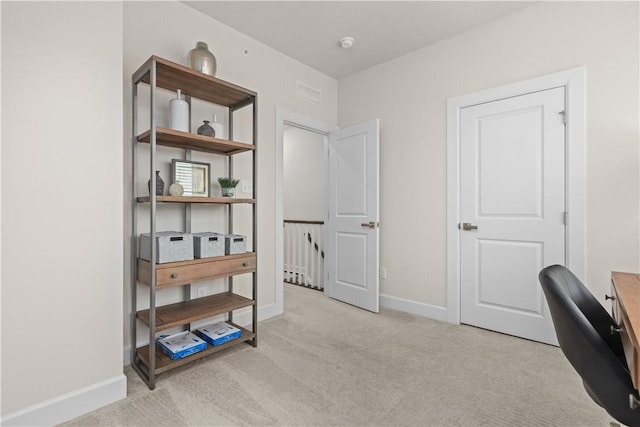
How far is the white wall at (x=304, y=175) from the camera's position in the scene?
4926 mm

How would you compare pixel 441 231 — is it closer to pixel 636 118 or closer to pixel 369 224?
pixel 369 224

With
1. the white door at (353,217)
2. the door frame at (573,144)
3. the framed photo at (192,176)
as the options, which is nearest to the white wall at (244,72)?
the framed photo at (192,176)

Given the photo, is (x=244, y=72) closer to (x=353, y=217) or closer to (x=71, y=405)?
(x=353, y=217)

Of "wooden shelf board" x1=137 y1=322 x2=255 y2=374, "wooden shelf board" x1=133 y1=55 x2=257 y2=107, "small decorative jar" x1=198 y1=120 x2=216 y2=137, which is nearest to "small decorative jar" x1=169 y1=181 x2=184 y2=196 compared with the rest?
"small decorative jar" x1=198 y1=120 x2=216 y2=137

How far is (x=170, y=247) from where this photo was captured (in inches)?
76.7

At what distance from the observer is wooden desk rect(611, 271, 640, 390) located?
0.92 m

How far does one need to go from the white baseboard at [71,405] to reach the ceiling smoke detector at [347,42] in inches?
122

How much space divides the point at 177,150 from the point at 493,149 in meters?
2.61

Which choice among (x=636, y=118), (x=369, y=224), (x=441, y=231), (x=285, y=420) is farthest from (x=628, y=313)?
(x=369, y=224)

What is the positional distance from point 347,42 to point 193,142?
176 cm

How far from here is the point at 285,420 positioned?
1.57m

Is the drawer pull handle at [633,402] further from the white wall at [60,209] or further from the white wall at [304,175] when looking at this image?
the white wall at [304,175]

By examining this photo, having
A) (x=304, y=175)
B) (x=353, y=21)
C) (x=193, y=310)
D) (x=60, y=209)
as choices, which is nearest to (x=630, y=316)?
(x=193, y=310)

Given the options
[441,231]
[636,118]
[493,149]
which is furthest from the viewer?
[441,231]
